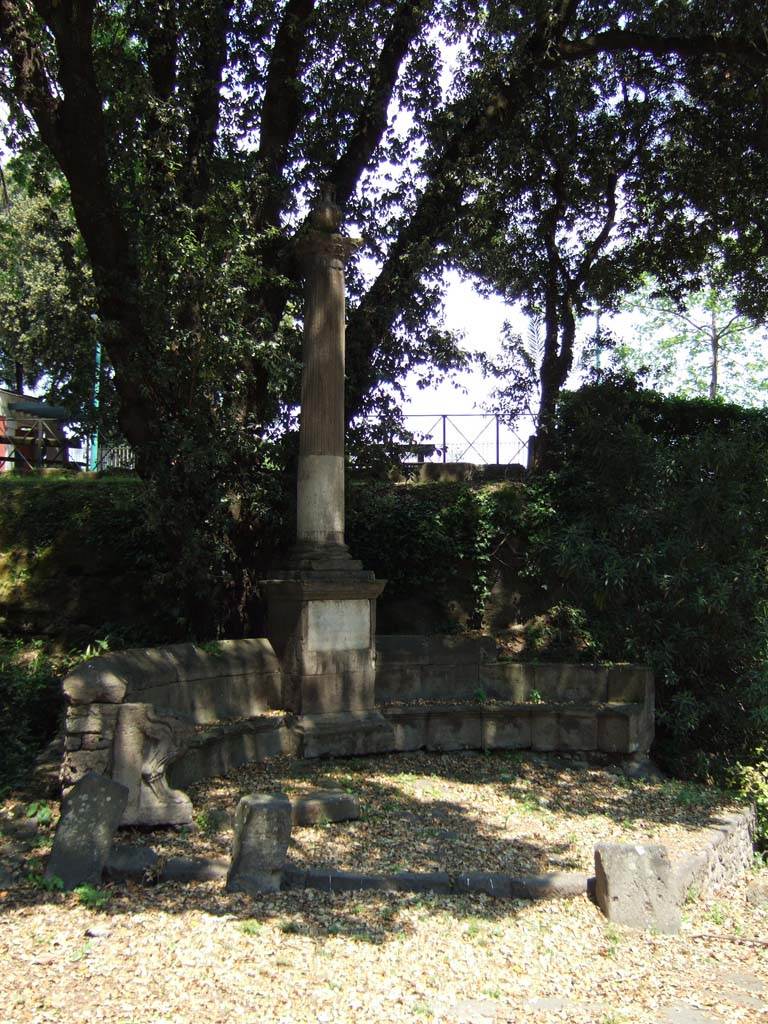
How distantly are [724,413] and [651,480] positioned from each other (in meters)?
6.09

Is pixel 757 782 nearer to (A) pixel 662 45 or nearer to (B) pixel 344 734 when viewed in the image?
(B) pixel 344 734

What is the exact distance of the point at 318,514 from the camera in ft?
27.6

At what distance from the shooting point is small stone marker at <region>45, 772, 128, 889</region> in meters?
4.95

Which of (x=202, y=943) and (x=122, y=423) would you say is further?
(x=122, y=423)

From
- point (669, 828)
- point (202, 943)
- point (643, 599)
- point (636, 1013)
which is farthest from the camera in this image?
point (643, 599)

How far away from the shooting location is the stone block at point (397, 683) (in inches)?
366

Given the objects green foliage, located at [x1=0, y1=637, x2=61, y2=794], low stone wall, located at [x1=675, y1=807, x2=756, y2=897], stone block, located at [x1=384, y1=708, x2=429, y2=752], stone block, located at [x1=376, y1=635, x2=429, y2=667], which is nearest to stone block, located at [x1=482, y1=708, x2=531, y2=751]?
stone block, located at [x1=384, y1=708, x2=429, y2=752]

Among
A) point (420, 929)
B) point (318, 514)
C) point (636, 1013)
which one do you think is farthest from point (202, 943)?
point (318, 514)

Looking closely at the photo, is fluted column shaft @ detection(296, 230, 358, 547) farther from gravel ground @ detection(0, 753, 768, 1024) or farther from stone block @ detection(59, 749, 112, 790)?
stone block @ detection(59, 749, 112, 790)

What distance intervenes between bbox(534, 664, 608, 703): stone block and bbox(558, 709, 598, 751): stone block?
0.51 metres

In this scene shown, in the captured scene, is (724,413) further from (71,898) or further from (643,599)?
(71,898)

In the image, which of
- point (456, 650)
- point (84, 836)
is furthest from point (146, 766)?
point (456, 650)

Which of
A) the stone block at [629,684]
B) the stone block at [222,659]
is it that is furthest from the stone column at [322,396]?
the stone block at [629,684]

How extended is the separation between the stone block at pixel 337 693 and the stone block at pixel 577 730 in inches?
83.8
